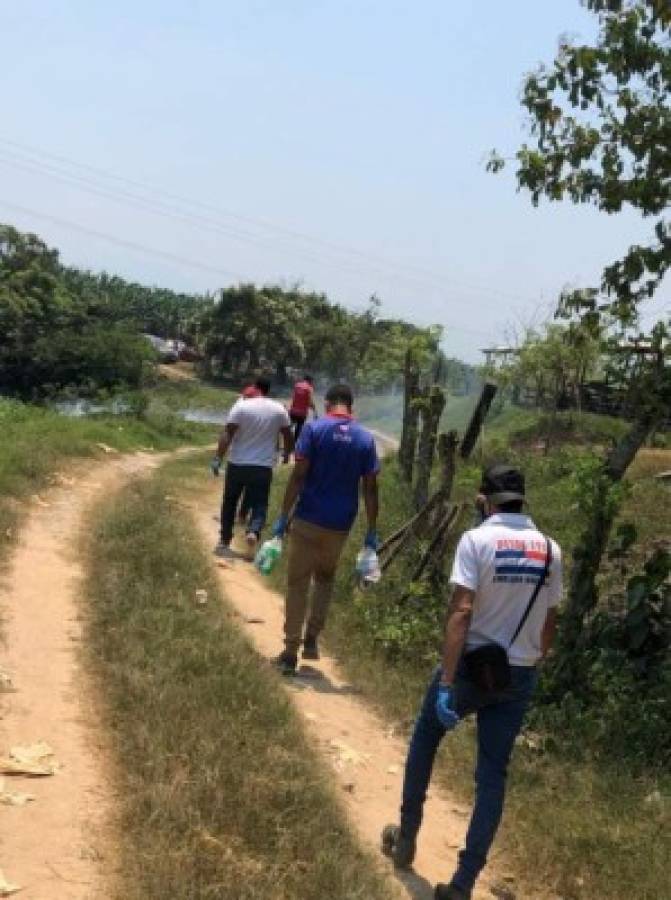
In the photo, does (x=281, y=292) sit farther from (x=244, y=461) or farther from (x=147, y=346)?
(x=244, y=461)

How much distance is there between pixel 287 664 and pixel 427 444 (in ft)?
20.0

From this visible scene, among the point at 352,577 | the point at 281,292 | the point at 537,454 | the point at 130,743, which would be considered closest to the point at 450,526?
the point at 352,577

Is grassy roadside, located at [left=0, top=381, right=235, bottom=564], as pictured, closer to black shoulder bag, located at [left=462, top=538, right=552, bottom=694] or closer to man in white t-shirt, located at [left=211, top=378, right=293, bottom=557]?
man in white t-shirt, located at [left=211, top=378, right=293, bottom=557]

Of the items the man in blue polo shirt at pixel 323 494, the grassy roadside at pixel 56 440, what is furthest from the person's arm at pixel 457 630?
the grassy roadside at pixel 56 440

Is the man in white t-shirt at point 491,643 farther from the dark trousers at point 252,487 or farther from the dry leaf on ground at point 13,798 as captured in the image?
the dark trousers at point 252,487

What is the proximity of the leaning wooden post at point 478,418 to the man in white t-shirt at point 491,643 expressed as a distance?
14.2 metres

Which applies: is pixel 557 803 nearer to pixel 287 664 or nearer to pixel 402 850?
pixel 402 850

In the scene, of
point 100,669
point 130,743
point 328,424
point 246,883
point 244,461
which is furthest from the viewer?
point 244,461

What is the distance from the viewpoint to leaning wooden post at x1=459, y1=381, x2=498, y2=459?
18.6m

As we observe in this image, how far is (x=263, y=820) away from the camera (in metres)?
4.34

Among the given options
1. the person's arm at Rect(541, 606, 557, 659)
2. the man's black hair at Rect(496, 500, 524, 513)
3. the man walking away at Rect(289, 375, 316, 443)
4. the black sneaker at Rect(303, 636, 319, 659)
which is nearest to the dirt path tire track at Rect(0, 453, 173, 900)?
the black sneaker at Rect(303, 636, 319, 659)

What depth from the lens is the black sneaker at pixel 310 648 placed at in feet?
24.7

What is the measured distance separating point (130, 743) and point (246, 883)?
1.35 m

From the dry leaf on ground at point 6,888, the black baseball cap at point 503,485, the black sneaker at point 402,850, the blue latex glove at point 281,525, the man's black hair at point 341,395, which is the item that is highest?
the man's black hair at point 341,395
